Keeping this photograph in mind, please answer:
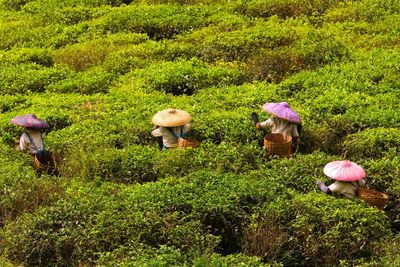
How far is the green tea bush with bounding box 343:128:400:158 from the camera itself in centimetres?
1165

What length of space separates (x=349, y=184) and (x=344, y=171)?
8.8 inches

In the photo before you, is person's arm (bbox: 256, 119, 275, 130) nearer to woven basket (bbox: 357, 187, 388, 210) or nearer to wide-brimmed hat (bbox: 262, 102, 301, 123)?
wide-brimmed hat (bbox: 262, 102, 301, 123)

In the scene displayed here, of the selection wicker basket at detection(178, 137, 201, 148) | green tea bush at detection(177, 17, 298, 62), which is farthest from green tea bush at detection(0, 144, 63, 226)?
green tea bush at detection(177, 17, 298, 62)

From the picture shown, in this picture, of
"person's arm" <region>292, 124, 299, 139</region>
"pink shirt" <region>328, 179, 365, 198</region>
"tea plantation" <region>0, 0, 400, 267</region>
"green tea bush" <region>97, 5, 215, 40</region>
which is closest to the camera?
"tea plantation" <region>0, 0, 400, 267</region>

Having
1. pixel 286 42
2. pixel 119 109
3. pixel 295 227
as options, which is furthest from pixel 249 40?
pixel 295 227

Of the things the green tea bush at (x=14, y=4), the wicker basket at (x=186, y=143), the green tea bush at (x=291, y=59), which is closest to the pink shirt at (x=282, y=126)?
the wicker basket at (x=186, y=143)

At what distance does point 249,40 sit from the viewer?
669 inches

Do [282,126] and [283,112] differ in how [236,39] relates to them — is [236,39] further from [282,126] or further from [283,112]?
[283,112]

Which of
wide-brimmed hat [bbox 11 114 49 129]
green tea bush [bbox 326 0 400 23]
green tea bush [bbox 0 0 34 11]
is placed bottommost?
green tea bush [bbox 0 0 34 11]

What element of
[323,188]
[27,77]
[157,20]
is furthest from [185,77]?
[323,188]

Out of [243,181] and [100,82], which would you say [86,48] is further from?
[243,181]

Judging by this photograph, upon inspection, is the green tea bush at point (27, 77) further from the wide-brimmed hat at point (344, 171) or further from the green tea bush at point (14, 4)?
the wide-brimmed hat at point (344, 171)

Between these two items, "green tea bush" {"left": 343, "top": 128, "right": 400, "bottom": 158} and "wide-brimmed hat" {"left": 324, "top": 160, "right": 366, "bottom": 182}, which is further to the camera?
"green tea bush" {"left": 343, "top": 128, "right": 400, "bottom": 158}

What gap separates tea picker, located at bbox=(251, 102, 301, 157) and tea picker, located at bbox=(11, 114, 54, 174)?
11.1 ft
